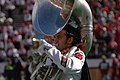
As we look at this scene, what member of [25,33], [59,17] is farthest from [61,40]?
[25,33]

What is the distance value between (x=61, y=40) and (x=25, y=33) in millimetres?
11121

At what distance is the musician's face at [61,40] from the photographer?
3152mm

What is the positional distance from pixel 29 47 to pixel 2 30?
990 mm

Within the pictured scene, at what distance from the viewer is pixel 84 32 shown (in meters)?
3.28

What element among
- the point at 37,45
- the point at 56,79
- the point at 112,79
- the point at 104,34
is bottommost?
the point at 112,79

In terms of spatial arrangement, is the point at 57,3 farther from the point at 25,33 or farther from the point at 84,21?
the point at 25,33

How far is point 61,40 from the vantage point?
3.16 m

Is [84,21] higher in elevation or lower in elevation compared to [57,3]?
lower

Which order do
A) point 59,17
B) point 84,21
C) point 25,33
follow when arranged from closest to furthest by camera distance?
point 59,17 < point 84,21 < point 25,33

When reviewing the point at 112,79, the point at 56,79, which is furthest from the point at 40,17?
the point at 112,79

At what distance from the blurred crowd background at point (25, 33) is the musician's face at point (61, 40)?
350 inches

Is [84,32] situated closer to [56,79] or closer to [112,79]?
[56,79]

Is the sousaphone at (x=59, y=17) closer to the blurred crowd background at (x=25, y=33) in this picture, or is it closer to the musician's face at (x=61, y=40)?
the musician's face at (x=61, y=40)

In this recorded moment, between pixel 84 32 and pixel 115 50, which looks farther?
pixel 115 50
